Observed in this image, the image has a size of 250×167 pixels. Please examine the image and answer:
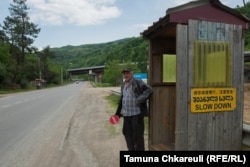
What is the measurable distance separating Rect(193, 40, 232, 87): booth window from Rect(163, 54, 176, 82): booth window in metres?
1.76

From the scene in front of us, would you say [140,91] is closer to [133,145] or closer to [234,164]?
[133,145]

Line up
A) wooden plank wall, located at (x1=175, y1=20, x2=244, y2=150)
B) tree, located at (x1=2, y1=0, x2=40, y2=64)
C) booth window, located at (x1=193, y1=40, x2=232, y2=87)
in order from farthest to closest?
tree, located at (x1=2, y1=0, x2=40, y2=64) < booth window, located at (x1=193, y1=40, x2=232, y2=87) < wooden plank wall, located at (x1=175, y1=20, x2=244, y2=150)

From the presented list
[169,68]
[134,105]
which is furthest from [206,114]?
[169,68]

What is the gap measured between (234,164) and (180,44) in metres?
1.96

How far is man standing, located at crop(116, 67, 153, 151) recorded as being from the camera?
237 inches

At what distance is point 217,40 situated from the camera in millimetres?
5359

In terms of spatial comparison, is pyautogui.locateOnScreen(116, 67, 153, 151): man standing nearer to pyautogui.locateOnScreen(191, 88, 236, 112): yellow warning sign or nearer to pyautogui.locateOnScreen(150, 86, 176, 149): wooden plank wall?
pyautogui.locateOnScreen(150, 86, 176, 149): wooden plank wall

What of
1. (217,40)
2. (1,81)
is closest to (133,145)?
(217,40)

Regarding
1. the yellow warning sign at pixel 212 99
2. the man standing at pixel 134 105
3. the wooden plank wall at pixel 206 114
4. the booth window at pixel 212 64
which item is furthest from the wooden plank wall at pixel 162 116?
the booth window at pixel 212 64

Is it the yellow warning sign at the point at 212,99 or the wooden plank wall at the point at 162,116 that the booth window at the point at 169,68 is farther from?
the yellow warning sign at the point at 212,99

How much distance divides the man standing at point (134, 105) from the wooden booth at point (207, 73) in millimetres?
927

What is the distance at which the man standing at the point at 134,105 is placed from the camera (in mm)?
6016

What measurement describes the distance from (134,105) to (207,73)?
148 cm

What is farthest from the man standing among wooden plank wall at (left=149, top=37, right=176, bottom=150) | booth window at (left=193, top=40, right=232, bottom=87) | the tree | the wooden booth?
the tree
